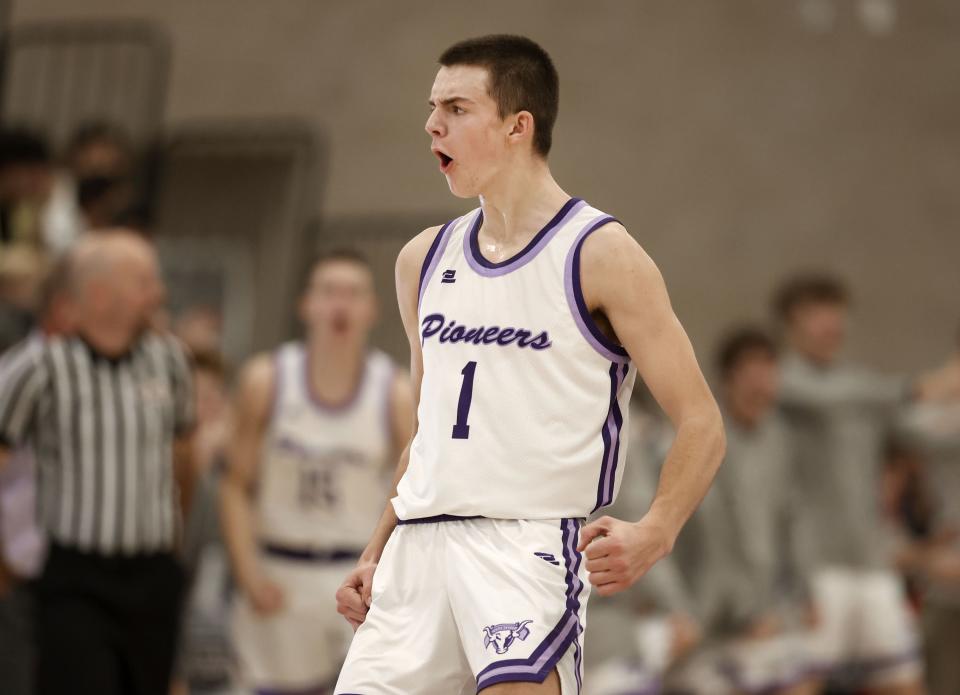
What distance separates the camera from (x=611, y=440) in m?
3.59

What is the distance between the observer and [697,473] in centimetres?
343

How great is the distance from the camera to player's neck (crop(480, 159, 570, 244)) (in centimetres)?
369

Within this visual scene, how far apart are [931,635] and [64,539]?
504cm

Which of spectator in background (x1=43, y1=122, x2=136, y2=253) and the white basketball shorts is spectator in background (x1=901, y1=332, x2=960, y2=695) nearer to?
spectator in background (x1=43, y1=122, x2=136, y2=253)

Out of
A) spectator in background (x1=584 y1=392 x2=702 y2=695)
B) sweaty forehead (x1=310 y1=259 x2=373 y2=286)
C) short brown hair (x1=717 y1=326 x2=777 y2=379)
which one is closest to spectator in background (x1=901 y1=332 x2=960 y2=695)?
short brown hair (x1=717 y1=326 x2=777 y2=379)

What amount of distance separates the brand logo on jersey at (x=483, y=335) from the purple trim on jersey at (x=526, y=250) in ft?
0.44

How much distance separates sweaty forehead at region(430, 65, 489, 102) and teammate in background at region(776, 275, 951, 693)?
5.46 metres

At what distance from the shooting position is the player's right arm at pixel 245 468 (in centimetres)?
692

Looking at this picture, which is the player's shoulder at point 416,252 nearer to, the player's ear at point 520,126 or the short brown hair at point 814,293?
the player's ear at point 520,126

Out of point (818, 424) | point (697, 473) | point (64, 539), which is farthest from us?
point (818, 424)

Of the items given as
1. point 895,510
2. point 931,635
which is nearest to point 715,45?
point 895,510

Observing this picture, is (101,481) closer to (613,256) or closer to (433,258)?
(433,258)

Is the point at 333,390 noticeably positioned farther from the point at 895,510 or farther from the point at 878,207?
the point at 878,207

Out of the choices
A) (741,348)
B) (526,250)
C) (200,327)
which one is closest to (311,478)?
(741,348)
